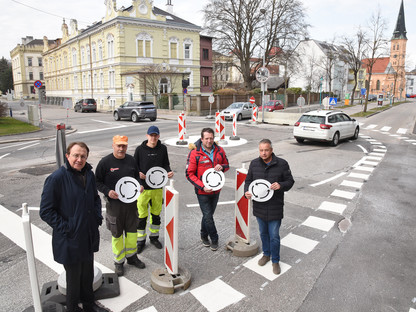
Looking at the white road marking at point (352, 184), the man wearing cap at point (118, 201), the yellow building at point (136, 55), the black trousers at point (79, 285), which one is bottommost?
the white road marking at point (352, 184)

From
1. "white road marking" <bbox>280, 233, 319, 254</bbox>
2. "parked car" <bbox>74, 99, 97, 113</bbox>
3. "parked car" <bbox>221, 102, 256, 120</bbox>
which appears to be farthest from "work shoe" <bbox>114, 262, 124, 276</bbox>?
"parked car" <bbox>74, 99, 97, 113</bbox>

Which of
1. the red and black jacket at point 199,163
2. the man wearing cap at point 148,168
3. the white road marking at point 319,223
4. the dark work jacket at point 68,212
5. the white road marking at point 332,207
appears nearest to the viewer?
the dark work jacket at point 68,212

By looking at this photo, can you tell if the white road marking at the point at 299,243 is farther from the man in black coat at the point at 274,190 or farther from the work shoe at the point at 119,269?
the work shoe at the point at 119,269

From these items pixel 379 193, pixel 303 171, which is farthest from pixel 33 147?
pixel 379 193

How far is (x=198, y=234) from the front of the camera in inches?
239

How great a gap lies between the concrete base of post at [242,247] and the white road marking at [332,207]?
107 inches

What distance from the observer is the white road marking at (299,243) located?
557cm

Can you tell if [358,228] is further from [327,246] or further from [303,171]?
[303,171]

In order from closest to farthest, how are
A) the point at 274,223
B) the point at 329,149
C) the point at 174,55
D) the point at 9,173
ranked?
the point at 274,223 < the point at 9,173 < the point at 329,149 < the point at 174,55

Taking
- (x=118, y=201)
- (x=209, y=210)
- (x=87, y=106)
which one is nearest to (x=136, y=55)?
(x=87, y=106)

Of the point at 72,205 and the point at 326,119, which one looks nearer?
the point at 72,205

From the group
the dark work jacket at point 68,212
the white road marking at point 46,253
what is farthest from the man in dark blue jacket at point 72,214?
the white road marking at point 46,253

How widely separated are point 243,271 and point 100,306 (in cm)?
195

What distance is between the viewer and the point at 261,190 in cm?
473
